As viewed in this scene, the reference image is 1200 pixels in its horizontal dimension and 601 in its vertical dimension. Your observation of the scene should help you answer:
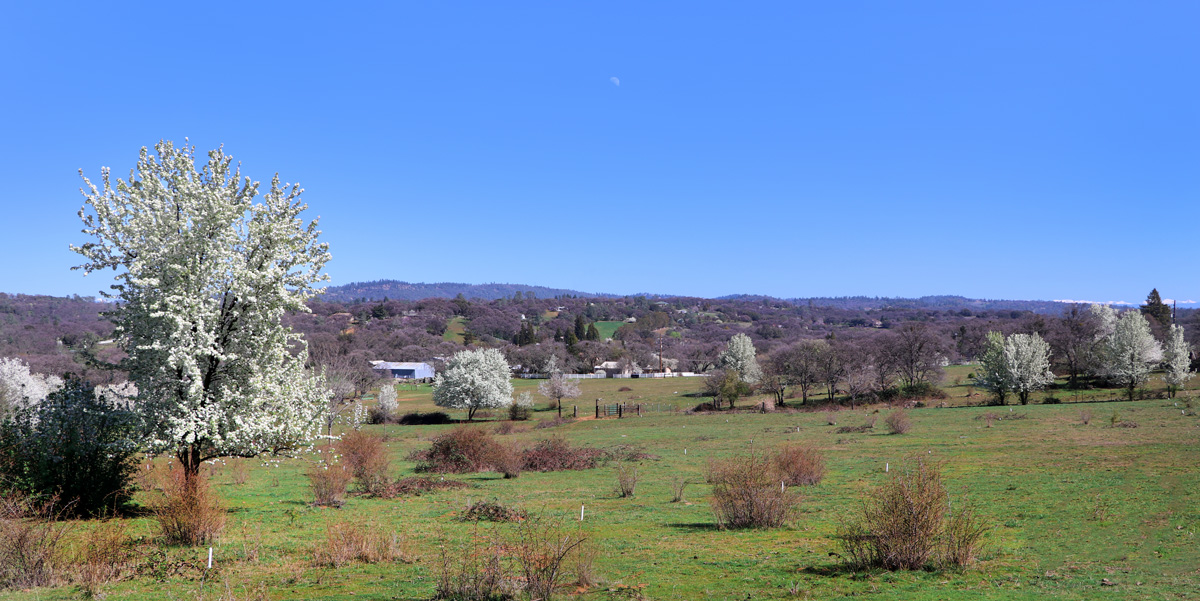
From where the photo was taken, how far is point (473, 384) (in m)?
69.8

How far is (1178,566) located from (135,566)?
60.2 ft

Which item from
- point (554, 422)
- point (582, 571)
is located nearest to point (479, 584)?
point (582, 571)

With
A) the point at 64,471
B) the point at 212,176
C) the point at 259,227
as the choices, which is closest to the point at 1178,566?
the point at 259,227

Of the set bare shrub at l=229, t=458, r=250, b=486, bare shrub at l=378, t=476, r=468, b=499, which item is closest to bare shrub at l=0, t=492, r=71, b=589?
bare shrub at l=378, t=476, r=468, b=499

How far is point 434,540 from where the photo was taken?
1670 centimetres

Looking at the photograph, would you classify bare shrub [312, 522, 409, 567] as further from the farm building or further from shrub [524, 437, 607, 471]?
the farm building

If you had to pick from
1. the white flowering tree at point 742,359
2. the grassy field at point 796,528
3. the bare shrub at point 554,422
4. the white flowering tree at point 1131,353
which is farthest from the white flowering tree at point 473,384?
the white flowering tree at point 1131,353

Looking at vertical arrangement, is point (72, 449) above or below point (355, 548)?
above

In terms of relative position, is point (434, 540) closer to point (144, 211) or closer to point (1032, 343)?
point (144, 211)

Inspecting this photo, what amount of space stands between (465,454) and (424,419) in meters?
39.5

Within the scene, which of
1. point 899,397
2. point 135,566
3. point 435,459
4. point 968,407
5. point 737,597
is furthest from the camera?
point 899,397

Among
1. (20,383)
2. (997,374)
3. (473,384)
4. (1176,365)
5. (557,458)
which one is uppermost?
(20,383)

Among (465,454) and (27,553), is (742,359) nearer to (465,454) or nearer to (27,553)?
(465,454)

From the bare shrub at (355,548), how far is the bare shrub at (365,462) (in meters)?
10.5
